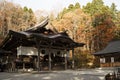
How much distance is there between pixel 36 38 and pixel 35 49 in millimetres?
3716

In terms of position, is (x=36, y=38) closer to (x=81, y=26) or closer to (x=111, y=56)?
(x=111, y=56)

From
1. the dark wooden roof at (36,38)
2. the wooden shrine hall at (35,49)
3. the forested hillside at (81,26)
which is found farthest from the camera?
the forested hillside at (81,26)

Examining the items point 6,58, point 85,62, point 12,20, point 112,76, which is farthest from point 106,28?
point 112,76

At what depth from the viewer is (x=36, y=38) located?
25.1 m

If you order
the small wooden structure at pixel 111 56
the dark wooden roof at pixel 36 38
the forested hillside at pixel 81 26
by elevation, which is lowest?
the small wooden structure at pixel 111 56

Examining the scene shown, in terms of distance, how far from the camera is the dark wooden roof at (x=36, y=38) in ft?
82.7

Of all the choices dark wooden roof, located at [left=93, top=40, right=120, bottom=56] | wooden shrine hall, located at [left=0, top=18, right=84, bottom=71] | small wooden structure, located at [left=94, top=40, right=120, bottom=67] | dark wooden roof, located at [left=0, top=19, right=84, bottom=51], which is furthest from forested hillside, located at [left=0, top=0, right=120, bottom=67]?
dark wooden roof, located at [left=0, top=19, right=84, bottom=51]

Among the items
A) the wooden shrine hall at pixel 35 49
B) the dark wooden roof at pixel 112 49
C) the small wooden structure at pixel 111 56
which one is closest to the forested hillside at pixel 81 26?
the dark wooden roof at pixel 112 49

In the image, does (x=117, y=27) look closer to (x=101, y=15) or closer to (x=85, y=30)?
(x=101, y=15)

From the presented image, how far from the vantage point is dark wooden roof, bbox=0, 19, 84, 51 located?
25203 millimetres

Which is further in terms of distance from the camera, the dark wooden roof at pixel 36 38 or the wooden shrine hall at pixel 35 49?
the wooden shrine hall at pixel 35 49

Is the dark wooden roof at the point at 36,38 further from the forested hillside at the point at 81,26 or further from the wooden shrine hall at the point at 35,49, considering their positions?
the forested hillside at the point at 81,26

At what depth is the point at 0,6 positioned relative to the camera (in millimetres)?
46688

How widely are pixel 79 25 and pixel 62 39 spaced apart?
1948 cm
